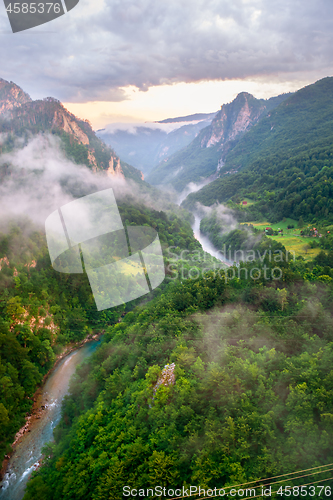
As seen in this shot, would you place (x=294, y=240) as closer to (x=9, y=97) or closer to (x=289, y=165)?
(x=289, y=165)

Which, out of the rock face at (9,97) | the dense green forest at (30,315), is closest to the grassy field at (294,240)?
the dense green forest at (30,315)

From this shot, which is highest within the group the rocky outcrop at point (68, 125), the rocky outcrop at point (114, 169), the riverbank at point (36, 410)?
the rocky outcrop at point (68, 125)

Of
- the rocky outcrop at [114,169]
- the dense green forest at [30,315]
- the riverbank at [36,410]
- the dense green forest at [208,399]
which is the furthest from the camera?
the rocky outcrop at [114,169]

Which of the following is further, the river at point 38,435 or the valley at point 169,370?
the river at point 38,435

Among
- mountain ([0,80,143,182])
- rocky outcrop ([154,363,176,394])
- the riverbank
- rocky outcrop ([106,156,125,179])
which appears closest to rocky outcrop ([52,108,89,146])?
mountain ([0,80,143,182])

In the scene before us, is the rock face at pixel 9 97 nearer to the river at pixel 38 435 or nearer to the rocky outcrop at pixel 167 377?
the river at pixel 38 435

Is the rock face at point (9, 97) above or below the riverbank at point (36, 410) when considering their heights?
above

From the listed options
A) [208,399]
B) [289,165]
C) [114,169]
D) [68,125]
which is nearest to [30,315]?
[208,399]
